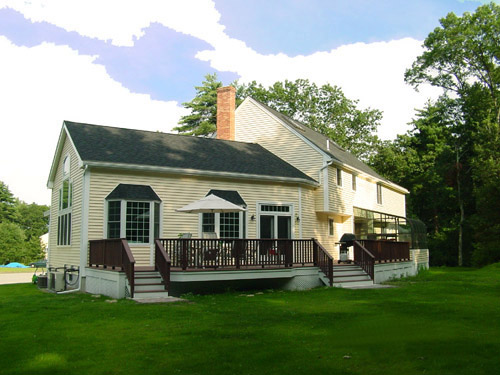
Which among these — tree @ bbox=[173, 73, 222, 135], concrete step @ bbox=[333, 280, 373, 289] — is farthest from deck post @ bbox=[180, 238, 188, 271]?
tree @ bbox=[173, 73, 222, 135]

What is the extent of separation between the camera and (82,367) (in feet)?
20.9

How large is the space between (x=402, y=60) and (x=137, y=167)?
35.5 m

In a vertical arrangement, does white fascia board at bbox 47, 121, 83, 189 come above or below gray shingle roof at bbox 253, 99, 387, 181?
below

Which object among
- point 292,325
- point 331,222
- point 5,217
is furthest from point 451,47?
point 5,217

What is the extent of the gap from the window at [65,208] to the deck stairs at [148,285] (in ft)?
17.6

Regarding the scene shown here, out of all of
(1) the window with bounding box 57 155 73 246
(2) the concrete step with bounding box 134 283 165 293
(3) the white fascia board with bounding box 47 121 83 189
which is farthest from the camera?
(3) the white fascia board with bounding box 47 121 83 189

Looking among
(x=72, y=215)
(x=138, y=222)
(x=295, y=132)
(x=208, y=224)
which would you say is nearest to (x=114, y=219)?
(x=138, y=222)

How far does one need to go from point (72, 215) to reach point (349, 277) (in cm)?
1030

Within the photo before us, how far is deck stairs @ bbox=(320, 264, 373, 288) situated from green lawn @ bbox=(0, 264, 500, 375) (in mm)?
3815

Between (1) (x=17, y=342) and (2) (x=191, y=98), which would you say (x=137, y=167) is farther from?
(2) (x=191, y=98)

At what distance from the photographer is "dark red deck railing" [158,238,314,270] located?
1446cm

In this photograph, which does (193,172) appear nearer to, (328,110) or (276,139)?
(276,139)

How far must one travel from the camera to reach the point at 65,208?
766 inches

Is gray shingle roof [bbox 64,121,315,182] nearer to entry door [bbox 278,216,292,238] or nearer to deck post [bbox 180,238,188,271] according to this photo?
entry door [bbox 278,216,292,238]
